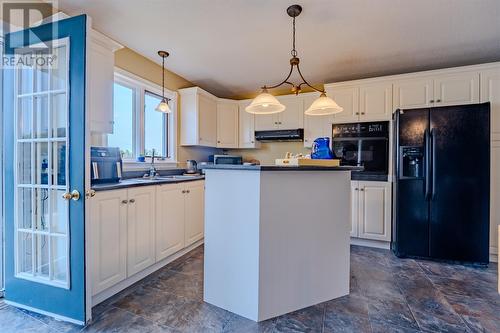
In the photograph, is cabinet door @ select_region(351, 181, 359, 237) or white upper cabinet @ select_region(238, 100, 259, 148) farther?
white upper cabinet @ select_region(238, 100, 259, 148)

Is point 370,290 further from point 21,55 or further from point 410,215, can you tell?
point 21,55

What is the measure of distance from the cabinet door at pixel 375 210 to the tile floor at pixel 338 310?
0.77 metres

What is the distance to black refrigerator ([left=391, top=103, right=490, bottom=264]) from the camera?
266 centimetres

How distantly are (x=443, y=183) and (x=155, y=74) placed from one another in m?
3.80

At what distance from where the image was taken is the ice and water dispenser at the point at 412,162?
113 inches

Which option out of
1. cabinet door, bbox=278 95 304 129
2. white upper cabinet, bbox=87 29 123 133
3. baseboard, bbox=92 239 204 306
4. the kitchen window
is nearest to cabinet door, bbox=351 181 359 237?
cabinet door, bbox=278 95 304 129

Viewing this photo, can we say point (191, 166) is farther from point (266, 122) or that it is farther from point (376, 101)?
point (376, 101)

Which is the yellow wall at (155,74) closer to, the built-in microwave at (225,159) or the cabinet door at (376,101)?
the built-in microwave at (225,159)

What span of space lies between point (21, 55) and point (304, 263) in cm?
260

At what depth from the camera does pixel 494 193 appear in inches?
109

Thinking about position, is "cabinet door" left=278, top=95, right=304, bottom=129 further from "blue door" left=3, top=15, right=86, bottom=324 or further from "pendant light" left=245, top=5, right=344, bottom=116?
"blue door" left=3, top=15, right=86, bottom=324

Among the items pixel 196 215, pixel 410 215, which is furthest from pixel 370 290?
pixel 196 215

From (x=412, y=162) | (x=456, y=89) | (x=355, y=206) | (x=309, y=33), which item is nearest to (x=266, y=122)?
(x=309, y=33)

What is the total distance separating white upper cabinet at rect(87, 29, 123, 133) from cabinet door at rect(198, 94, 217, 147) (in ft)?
5.20
